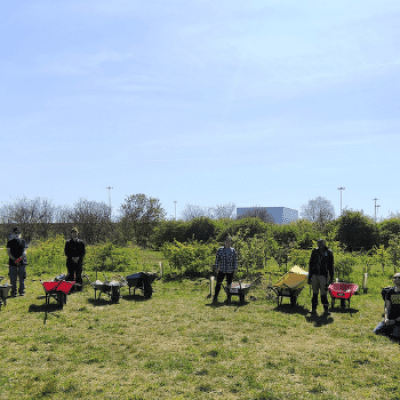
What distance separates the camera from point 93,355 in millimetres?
5074

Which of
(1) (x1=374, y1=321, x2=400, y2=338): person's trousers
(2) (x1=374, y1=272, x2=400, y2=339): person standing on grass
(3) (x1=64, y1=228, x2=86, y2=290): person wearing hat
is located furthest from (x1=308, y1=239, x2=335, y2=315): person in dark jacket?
(3) (x1=64, y1=228, x2=86, y2=290): person wearing hat

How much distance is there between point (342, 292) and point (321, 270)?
1.90ft

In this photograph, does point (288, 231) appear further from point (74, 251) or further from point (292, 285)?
point (74, 251)

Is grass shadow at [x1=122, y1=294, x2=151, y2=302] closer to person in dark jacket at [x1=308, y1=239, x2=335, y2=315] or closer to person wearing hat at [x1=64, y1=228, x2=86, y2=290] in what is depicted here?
person wearing hat at [x1=64, y1=228, x2=86, y2=290]

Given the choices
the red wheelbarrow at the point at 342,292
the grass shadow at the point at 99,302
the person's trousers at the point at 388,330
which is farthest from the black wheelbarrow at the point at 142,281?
the person's trousers at the point at 388,330

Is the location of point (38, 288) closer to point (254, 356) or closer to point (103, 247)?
point (103, 247)

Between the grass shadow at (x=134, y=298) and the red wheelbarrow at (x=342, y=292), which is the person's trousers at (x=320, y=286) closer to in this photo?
the red wheelbarrow at (x=342, y=292)

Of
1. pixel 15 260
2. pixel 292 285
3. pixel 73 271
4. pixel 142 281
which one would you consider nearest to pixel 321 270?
pixel 292 285

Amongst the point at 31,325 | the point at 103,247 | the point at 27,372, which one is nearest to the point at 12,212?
the point at 103,247

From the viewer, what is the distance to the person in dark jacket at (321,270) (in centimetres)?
743

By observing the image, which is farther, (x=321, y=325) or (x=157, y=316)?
(x=157, y=316)

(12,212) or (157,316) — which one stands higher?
(12,212)

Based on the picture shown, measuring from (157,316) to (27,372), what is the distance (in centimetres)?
289

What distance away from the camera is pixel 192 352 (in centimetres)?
521
